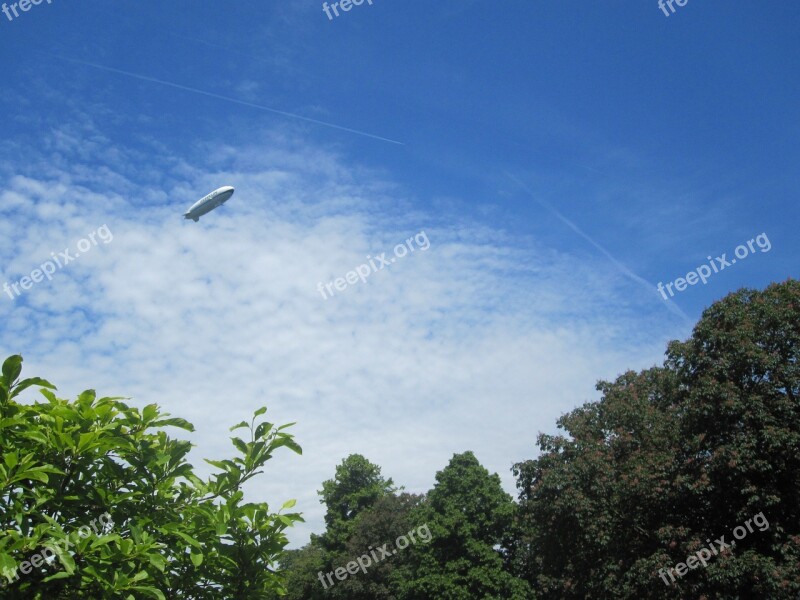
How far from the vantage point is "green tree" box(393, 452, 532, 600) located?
39.9m

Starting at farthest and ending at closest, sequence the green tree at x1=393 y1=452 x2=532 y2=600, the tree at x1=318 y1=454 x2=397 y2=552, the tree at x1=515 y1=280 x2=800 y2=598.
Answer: the tree at x1=318 y1=454 x2=397 y2=552 → the green tree at x1=393 y1=452 x2=532 y2=600 → the tree at x1=515 y1=280 x2=800 y2=598

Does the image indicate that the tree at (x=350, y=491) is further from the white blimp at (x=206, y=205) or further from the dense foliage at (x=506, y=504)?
the white blimp at (x=206, y=205)

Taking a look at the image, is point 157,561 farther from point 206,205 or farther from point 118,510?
point 206,205

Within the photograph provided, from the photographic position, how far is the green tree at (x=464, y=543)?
131 ft

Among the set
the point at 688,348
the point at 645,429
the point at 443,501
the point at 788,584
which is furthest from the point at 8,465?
the point at 443,501

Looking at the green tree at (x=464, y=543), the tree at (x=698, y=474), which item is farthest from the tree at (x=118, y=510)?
the green tree at (x=464, y=543)

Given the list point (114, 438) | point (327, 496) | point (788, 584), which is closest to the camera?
point (114, 438)

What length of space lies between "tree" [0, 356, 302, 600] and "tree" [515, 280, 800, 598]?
60.2 feet

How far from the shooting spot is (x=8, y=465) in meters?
3.36

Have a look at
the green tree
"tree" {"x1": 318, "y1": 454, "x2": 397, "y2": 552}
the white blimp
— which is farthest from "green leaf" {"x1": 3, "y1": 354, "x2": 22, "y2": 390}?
"tree" {"x1": 318, "y1": 454, "x2": 397, "y2": 552}

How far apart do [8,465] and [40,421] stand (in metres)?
0.58

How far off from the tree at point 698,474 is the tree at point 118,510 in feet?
60.2

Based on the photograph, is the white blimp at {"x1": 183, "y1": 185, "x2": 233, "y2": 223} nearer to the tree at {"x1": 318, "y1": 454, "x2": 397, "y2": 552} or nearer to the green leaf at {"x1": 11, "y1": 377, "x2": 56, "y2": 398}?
the green leaf at {"x1": 11, "y1": 377, "x2": 56, "y2": 398}

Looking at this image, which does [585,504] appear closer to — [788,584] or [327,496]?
[788,584]
